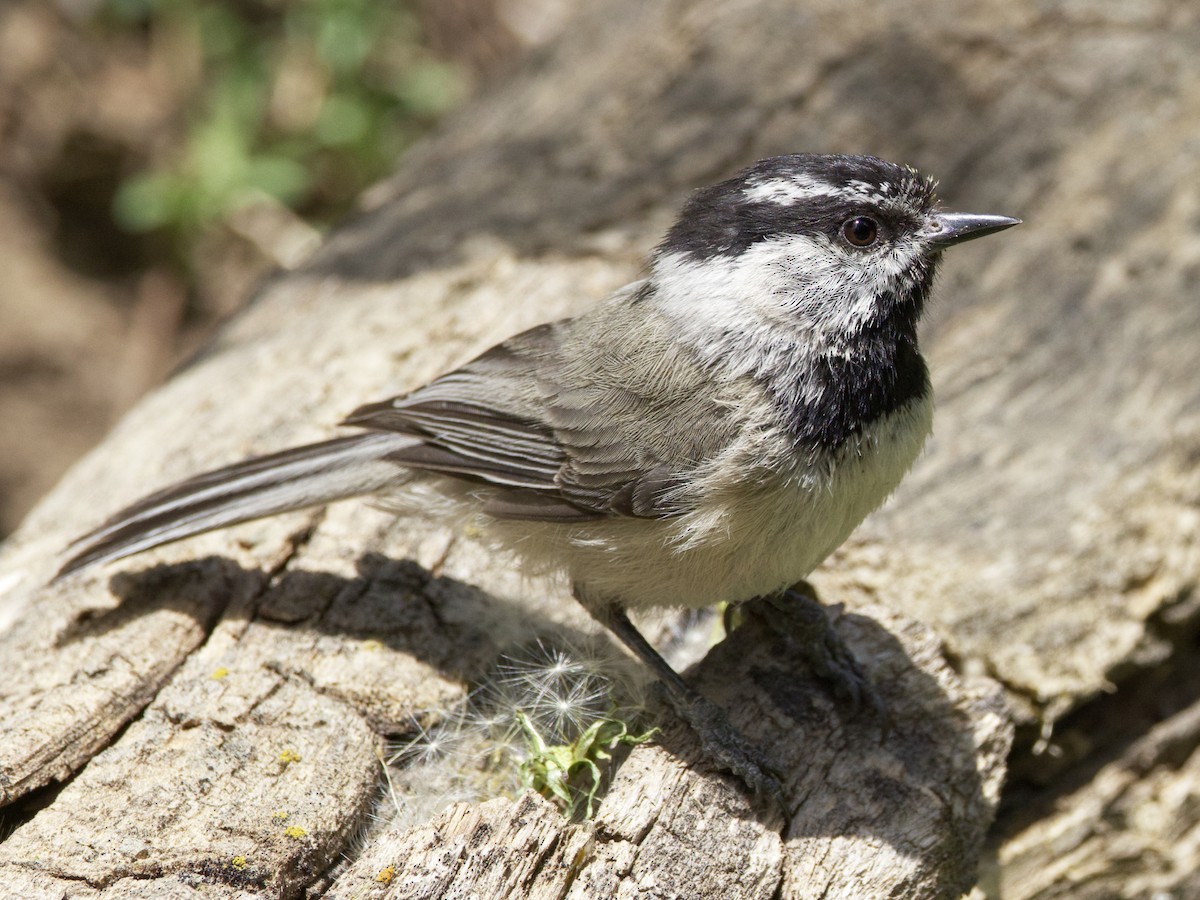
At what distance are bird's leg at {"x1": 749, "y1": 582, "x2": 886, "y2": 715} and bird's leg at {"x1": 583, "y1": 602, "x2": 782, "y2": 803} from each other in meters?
0.34

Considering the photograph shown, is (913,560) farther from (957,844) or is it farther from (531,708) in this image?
(531,708)

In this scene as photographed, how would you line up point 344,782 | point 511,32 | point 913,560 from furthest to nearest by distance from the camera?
1. point 511,32
2. point 913,560
3. point 344,782

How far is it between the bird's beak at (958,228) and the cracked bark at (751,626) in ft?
3.89

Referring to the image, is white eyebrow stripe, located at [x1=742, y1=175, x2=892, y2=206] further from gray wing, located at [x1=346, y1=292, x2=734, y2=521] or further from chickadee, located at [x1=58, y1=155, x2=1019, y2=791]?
gray wing, located at [x1=346, y1=292, x2=734, y2=521]

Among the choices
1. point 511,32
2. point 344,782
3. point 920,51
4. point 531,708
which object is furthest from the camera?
point 511,32

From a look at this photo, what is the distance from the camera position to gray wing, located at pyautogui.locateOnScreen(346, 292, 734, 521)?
3.30m

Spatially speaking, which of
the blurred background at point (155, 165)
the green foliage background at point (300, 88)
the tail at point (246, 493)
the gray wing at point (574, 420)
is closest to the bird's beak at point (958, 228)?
the gray wing at point (574, 420)

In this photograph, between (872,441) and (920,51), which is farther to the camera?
(920,51)

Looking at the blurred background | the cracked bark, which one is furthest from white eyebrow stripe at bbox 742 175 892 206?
the blurred background

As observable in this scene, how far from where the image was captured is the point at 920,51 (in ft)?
18.1

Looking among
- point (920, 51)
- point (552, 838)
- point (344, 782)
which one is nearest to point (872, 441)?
point (552, 838)

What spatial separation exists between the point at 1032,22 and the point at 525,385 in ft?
11.4

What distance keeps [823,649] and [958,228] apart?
1.30 metres

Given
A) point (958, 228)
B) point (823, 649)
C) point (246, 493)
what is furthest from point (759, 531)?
point (246, 493)
